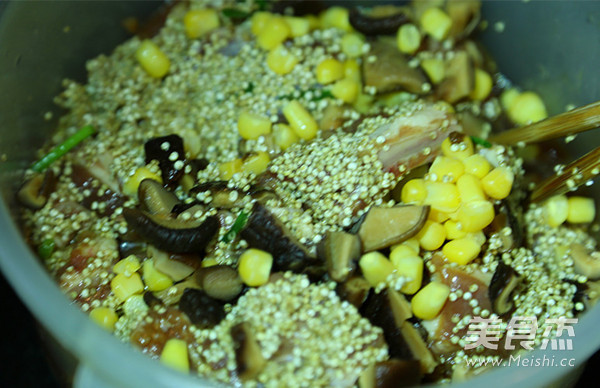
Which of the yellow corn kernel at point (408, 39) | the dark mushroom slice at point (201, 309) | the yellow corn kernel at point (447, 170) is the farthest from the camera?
the yellow corn kernel at point (408, 39)

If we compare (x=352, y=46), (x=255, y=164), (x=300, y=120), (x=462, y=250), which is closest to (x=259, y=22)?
(x=352, y=46)

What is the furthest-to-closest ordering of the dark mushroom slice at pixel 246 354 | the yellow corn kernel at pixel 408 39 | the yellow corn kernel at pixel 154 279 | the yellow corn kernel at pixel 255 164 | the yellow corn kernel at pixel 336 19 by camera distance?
the yellow corn kernel at pixel 336 19 → the yellow corn kernel at pixel 408 39 → the yellow corn kernel at pixel 255 164 → the yellow corn kernel at pixel 154 279 → the dark mushroom slice at pixel 246 354

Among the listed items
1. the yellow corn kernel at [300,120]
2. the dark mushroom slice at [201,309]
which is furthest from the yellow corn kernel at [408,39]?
the dark mushroom slice at [201,309]

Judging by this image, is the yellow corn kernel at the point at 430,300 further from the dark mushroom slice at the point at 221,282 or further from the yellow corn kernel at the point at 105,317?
the yellow corn kernel at the point at 105,317

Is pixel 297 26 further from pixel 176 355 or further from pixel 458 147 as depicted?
pixel 176 355

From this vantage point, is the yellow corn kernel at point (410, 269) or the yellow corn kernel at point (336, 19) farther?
the yellow corn kernel at point (336, 19)

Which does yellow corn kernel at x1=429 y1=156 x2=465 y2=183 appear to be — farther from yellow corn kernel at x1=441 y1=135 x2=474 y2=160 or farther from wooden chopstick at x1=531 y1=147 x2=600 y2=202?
wooden chopstick at x1=531 y1=147 x2=600 y2=202

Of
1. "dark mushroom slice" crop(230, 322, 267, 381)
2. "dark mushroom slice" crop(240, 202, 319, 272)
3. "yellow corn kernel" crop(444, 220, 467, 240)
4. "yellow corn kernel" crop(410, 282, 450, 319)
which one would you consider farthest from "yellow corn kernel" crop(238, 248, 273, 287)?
"yellow corn kernel" crop(444, 220, 467, 240)

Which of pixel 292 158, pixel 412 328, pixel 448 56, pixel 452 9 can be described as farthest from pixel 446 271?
pixel 452 9
